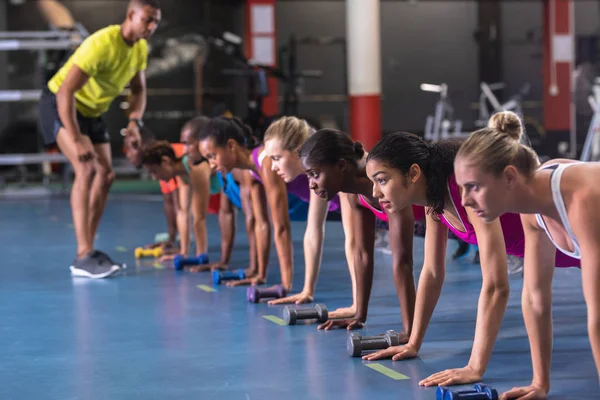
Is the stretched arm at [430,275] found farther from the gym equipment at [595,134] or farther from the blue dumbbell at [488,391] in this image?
the gym equipment at [595,134]

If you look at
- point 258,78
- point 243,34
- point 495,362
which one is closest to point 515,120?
point 495,362

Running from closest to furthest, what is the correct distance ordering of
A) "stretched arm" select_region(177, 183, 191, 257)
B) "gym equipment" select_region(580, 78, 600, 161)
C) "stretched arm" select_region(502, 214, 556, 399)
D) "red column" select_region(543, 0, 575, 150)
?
"stretched arm" select_region(502, 214, 556, 399) < "stretched arm" select_region(177, 183, 191, 257) < "gym equipment" select_region(580, 78, 600, 161) < "red column" select_region(543, 0, 575, 150)

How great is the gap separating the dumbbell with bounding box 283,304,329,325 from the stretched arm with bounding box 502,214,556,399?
1280 mm

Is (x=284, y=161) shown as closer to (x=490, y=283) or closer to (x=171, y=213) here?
(x=490, y=283)

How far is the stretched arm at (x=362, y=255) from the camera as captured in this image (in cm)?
335

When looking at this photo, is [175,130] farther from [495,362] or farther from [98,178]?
[495,362]

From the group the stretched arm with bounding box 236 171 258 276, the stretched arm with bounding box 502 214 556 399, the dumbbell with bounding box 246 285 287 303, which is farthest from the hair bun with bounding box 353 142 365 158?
the stretched arm with bounding box 236 171 258 276

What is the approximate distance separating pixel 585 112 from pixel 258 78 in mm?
5435

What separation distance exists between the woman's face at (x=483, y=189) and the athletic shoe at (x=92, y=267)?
3167mm

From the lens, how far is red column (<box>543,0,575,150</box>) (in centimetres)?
1439

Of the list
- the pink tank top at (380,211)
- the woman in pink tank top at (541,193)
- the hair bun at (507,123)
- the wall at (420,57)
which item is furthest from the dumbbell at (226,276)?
the wall at (420,57)

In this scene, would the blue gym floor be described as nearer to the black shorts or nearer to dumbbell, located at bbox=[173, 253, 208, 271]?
dumbbell, located at bbox=[173, 253, 208, 271]

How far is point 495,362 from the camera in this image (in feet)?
9.44

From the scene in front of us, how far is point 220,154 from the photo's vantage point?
416 cm
